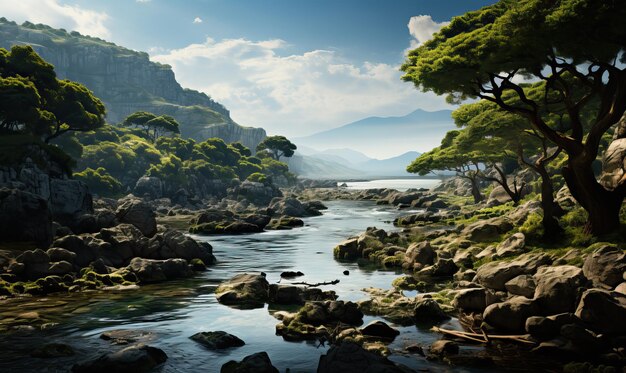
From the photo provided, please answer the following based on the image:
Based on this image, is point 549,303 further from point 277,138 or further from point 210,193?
point 277,138

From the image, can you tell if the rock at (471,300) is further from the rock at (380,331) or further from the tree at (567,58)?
the tree at (567,58)

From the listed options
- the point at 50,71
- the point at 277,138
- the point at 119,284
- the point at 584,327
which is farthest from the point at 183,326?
the point at 277,138

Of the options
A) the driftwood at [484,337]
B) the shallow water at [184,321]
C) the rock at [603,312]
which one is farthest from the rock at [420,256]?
the rock at [603,312]

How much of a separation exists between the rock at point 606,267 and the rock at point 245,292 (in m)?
14.2

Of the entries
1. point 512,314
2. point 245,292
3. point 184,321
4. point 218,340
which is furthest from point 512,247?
point 184,321

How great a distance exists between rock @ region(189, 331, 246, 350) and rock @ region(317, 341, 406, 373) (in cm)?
473

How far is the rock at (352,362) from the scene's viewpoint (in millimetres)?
11562

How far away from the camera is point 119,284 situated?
88.1 feet

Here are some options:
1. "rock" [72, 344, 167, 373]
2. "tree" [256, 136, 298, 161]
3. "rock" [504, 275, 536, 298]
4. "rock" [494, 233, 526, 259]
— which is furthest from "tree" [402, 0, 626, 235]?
"tree" [256, 136, 298, 161]

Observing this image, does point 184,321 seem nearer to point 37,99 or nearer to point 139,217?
point 139,217

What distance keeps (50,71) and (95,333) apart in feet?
186

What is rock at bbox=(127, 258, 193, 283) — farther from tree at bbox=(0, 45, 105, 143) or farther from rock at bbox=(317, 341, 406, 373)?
tree at bbox=(0, 45, 105, 143)

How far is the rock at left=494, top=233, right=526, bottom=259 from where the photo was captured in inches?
1027

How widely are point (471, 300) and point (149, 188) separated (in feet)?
334
